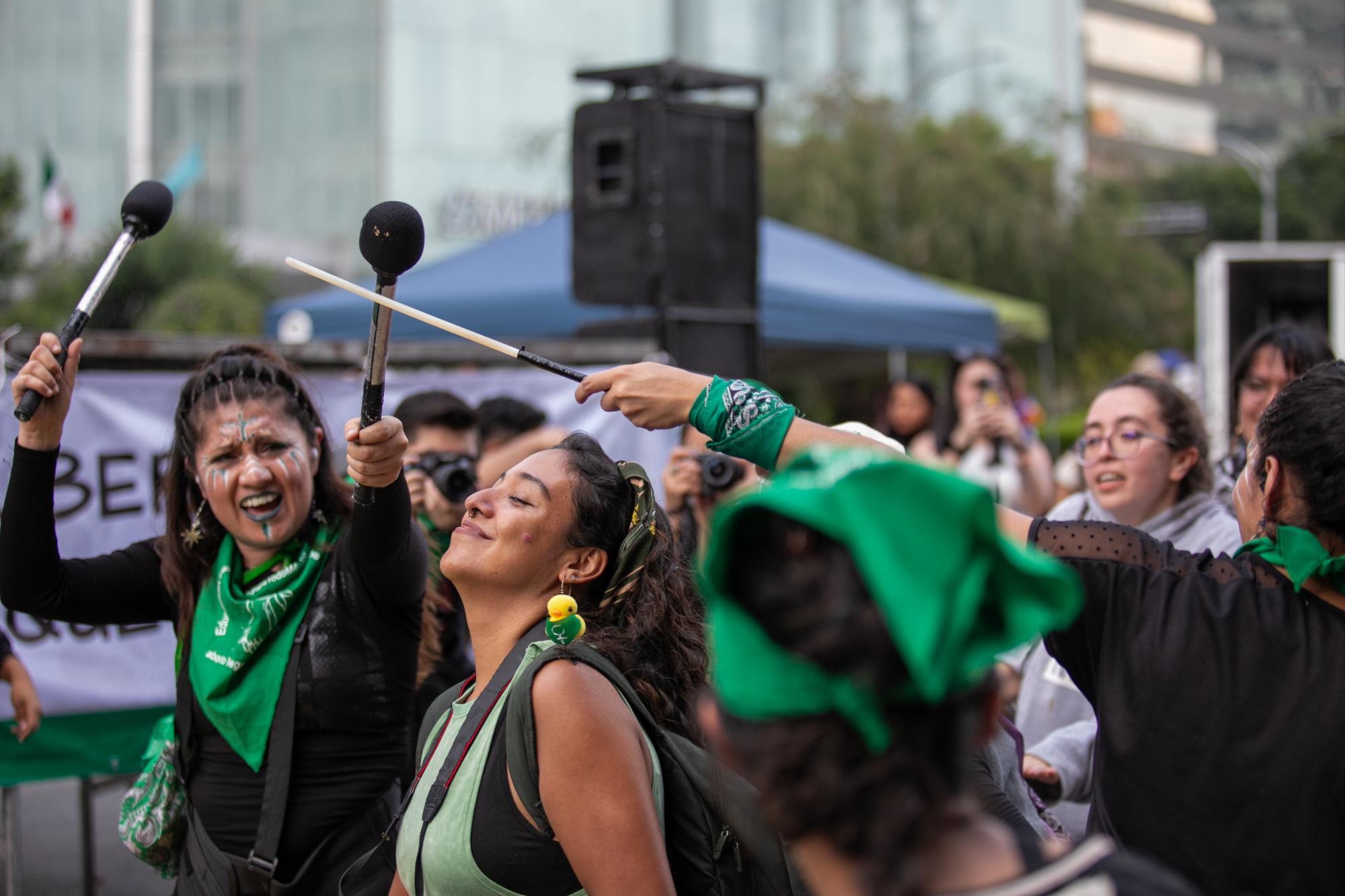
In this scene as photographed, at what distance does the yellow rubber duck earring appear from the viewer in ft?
8.14

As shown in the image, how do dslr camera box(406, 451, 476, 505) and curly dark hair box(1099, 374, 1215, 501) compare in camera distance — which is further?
dslr camera box(406, 451, 476, 505)

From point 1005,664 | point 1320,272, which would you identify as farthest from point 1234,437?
point 1320,272

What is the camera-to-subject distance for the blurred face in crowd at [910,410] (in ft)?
24.5

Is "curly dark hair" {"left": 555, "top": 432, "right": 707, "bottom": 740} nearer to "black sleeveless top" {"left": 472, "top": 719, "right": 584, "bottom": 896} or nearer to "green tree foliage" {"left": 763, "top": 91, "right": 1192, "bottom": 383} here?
"black sleeveless top" {"left": 472, "top": 719, "right": 584, "bottom": 896}

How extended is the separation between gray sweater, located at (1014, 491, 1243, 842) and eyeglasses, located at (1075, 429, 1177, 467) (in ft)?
0.55

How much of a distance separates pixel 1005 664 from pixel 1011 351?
858 inches

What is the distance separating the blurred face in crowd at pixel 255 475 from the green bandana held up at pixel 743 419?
1241 mm

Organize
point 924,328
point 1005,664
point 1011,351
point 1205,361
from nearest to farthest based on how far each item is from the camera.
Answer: point 1005,664, point 1205,361, point 924,328, point 1011,351

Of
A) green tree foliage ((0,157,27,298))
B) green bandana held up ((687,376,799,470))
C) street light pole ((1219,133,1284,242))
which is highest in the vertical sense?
street light pole ((1219,133,1284,242))

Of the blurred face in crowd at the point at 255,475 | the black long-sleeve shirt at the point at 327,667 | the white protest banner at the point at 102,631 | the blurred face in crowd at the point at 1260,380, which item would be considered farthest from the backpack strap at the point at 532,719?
the blurred face in crowd at the point at 1260,380

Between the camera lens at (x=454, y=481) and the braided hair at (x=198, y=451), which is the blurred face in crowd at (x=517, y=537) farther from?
the camera lens at (x=454, y=481)

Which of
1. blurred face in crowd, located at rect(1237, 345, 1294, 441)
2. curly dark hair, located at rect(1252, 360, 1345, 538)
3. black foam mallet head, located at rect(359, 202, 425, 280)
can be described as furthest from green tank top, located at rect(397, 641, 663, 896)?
blurred face in crowd, located at rect(1237, 345, 1294, 441)

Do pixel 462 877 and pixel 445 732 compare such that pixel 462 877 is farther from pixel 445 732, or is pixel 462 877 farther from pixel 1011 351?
pixel 1011 351

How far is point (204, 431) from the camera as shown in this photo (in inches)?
126
